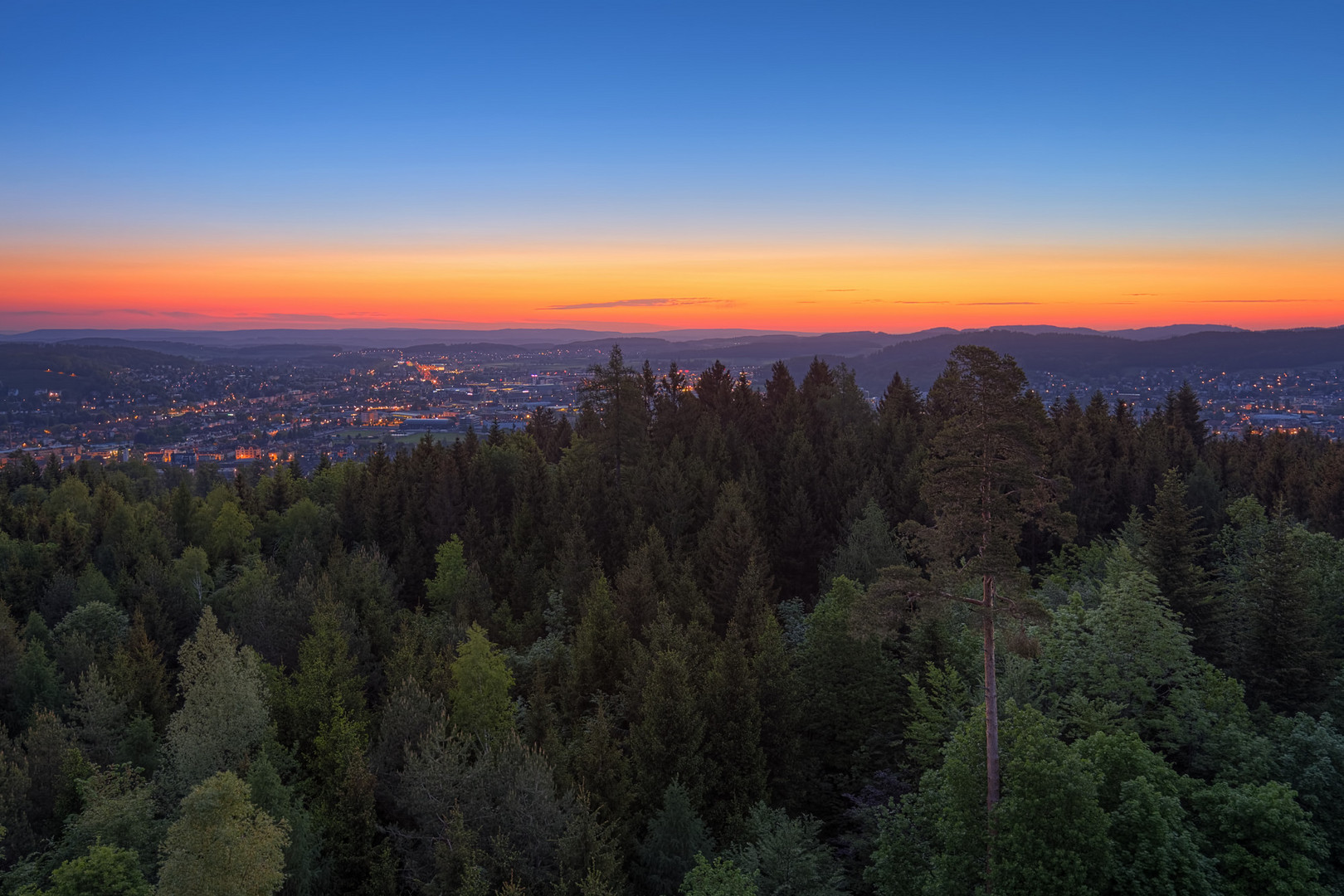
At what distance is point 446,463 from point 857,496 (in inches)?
1396

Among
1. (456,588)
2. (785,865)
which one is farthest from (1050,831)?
(456,588)

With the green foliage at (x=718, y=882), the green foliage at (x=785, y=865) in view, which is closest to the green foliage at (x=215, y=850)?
the green foliage at (x=718, y=882)

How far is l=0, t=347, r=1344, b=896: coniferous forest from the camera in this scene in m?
18.8

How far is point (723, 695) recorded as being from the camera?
2955 centimetres

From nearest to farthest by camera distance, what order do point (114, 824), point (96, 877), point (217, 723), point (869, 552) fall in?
point (96, 877)
point (114, 824)
point (217, 723)
point (869, 552)

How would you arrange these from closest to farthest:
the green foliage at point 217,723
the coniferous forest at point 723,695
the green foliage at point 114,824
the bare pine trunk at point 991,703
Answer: the coniferous forest at point 723,695 → the bare pine trunk at point 991,703 → the green foliage at point 114,824 → the green foliage at point 217,723

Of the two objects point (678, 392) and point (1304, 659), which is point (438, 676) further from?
point (678, 392)

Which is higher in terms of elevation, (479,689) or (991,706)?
(991,706)

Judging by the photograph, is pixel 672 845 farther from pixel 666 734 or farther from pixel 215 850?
pixel 215 850

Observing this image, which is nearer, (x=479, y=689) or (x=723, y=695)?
(x=723, y=695)

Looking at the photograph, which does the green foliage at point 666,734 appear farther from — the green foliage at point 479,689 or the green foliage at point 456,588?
the green foliage at point 456,588

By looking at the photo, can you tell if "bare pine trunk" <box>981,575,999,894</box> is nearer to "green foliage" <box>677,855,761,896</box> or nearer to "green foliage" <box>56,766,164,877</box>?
"green foliage" <box>677,855,761,896</box>

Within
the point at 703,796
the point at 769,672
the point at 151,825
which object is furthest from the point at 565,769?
the point at 151,825

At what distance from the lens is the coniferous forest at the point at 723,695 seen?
61.8ft
